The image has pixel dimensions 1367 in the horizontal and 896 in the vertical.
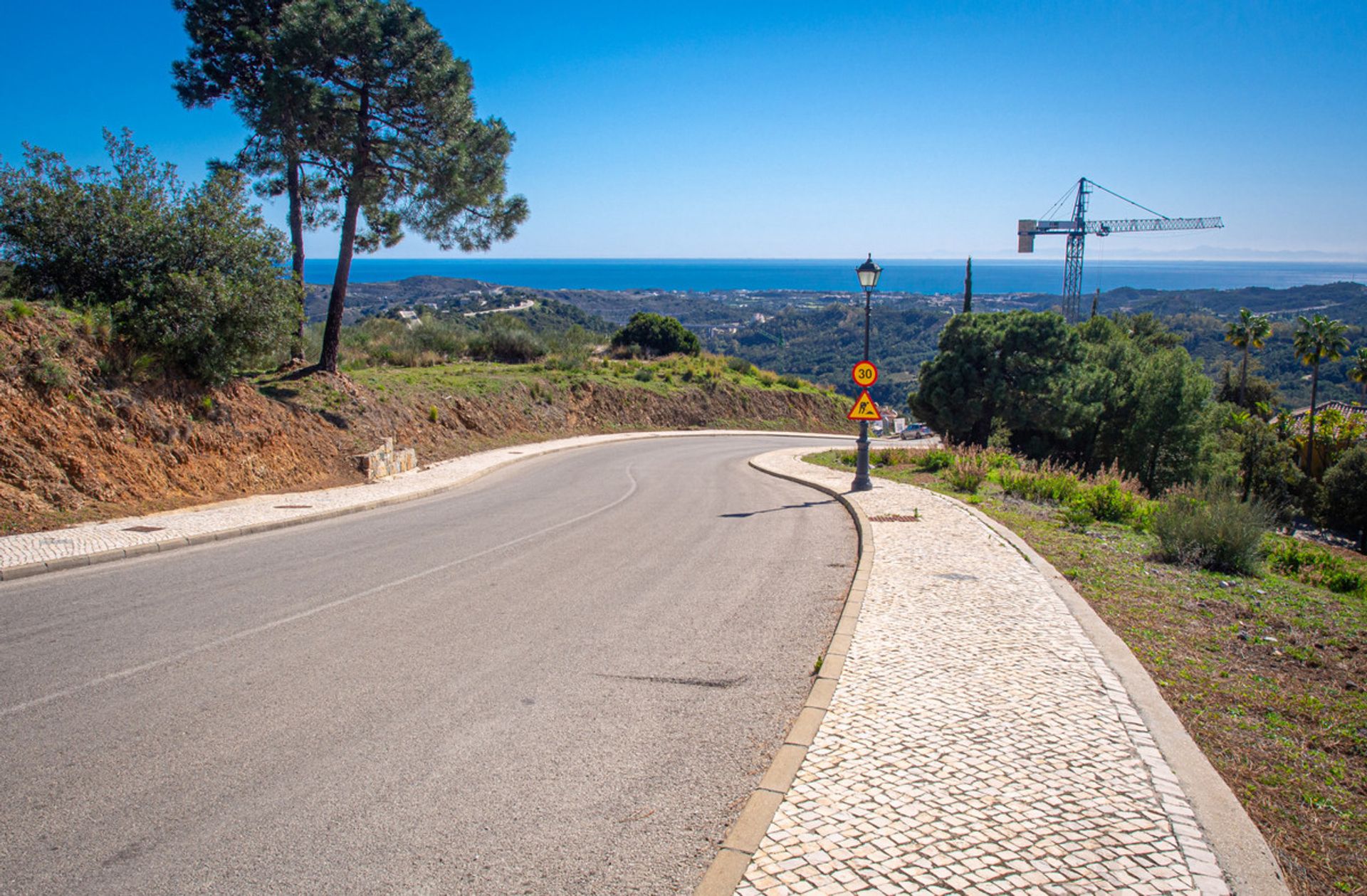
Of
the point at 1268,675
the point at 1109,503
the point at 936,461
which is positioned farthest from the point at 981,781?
the point at 936,461

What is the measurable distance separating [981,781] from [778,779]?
1106mm

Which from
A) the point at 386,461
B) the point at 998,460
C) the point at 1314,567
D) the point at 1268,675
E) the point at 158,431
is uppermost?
the point at 158,431

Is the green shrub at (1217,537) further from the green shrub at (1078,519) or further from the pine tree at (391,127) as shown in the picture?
the pine tree at (391,127)

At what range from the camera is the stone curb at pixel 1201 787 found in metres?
3.67

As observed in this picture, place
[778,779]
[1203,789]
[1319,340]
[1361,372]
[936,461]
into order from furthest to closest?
1. [1319,340]
2. [1361,372]
3. [936,461]
4. [778,779]
5. [1203,789]

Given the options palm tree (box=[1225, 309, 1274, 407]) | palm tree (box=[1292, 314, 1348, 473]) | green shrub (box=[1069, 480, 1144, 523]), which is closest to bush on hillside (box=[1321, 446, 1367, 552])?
palm tree (box=[1292, 314, 1348, 473])

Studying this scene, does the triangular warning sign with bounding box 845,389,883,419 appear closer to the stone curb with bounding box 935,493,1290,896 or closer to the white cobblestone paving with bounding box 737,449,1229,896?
the white cobblestone paving with bounding box 737,449,1229,896

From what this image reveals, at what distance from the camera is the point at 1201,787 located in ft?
14.5

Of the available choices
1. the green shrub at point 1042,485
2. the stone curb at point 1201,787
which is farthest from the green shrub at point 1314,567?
the stone curb at point 1201,787

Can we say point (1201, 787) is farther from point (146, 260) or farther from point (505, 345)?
point (505, 345)

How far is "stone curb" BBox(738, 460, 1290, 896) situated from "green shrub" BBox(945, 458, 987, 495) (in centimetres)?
935

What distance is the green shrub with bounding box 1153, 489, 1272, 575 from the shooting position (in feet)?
32.7

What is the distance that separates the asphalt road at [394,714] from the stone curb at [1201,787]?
1.11 meters

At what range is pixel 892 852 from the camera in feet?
12.4
